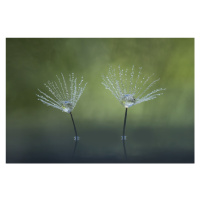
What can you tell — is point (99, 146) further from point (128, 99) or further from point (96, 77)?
point (96, 77)

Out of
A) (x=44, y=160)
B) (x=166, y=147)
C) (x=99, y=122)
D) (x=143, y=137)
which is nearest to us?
(x=44, y=160)

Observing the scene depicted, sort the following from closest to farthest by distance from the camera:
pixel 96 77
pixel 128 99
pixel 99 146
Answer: pixel 99 146, pixel 128 99, pixel 96 77

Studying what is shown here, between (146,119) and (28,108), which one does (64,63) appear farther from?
(146,119)

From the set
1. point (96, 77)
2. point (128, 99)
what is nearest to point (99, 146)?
point (128, 99)

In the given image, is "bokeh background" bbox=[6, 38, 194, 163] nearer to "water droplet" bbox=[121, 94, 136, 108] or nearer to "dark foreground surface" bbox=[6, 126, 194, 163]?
"dark foreground surface" bbox=[6, 126, 194, 163]

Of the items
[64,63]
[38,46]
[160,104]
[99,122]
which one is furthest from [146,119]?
[38,46]

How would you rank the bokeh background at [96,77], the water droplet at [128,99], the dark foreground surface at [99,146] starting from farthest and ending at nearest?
the bokeh background at [96,77]
the water droplet at [128,99]
the dark foreground surface at [99,146]

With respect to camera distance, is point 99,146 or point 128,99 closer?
point 99,146

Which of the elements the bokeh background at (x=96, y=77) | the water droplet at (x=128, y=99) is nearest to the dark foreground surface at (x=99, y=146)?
the bokeh background at (x=96, y=77)

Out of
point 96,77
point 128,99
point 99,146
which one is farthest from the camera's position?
point 96,77

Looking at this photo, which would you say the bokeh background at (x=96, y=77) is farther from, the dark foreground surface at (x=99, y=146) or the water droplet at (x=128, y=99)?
the water droplet at (x=128, y=99)

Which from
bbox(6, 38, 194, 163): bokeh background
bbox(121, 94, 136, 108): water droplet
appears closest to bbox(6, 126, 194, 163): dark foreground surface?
bbox(6, 38, 194, 163): bokeh background
